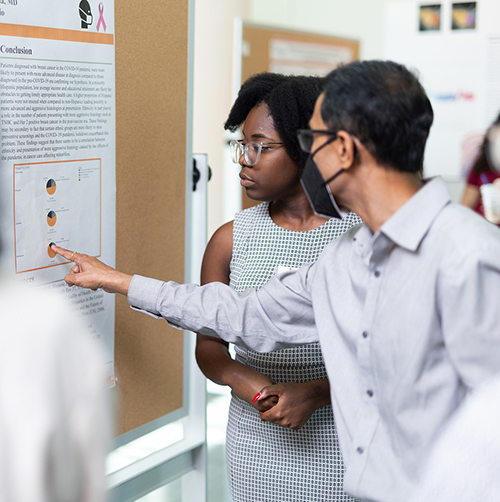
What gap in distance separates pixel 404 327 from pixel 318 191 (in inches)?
11.5

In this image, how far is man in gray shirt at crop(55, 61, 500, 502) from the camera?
949 mm

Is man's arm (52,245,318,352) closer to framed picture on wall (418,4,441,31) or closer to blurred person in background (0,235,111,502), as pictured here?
blurred person in background (0,235,111,502)

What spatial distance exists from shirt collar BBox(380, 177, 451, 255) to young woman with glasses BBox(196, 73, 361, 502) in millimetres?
505

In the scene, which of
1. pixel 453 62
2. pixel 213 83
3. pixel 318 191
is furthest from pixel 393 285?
pixel 213 83

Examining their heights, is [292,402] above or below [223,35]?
below

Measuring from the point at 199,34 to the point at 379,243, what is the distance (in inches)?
162

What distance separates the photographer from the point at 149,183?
1.74 meters

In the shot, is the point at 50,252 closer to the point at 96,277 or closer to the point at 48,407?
the point at 96,277

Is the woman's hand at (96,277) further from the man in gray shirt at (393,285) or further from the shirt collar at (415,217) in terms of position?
the shirt collar at (415,217)

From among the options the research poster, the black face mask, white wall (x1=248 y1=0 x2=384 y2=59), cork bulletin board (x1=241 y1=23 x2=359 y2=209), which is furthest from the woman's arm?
white wall (x1=248 y1=0 x2=384 y2=59)

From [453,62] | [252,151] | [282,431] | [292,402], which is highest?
[453,62]

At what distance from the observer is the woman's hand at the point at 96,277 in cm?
136

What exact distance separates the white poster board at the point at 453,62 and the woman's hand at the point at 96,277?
8.21 feet

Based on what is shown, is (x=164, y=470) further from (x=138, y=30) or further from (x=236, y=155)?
(x=138, y=30)
